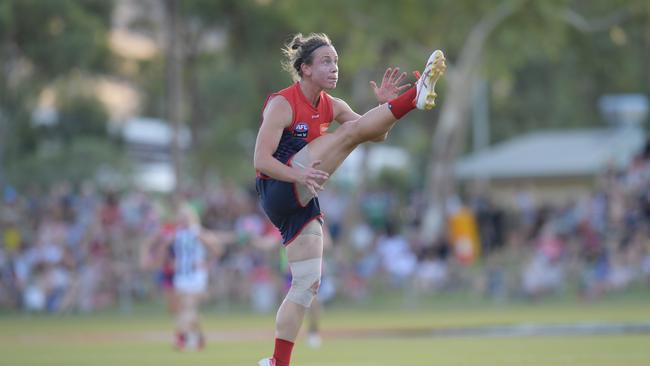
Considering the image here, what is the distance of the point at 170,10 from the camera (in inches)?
1241

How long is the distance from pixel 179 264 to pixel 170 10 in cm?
1514

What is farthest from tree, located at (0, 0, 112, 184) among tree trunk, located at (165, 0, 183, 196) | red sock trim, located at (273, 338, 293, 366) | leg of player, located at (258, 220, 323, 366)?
red sock trim, located at (273, 338, 293, 366)

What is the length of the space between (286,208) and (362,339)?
865 centimetres

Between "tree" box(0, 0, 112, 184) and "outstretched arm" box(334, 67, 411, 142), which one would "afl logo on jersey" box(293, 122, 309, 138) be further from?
"tree" box(0, 0, 112, 184)

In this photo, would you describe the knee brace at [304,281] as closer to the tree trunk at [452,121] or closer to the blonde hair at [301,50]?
the blonde hair at [301,50]

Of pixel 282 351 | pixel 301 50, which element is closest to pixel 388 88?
pixel 301 50

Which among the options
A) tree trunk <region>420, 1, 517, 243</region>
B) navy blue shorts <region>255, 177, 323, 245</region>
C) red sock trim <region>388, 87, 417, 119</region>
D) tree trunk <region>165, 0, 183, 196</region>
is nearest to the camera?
red sock trim <region>388, 87, 417, 119</region>

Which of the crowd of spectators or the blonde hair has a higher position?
the crowd of spectators

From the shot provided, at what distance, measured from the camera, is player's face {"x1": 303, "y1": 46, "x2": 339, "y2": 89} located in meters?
9.59

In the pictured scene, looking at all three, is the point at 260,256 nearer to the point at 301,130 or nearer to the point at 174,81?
the point at 174,81

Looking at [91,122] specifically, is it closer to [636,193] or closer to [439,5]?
[439,5]

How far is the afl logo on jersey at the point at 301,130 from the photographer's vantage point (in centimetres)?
957

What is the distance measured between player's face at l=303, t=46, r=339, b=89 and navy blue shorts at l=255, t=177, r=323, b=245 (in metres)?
0.85

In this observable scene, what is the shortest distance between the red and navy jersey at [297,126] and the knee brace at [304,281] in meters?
0.83
